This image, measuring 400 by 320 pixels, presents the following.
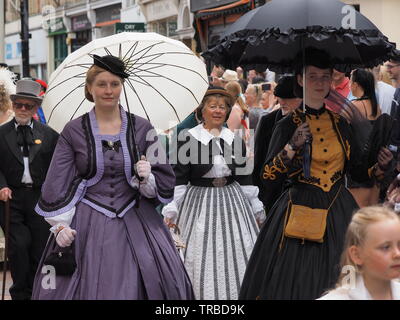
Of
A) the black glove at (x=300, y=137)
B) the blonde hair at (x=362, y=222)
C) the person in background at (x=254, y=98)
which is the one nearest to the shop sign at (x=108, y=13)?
the person in background at (x=254, y=98)

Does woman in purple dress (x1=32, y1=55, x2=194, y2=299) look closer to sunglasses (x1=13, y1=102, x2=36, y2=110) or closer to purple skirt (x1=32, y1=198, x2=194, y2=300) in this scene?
purple skirt (x1=32, y1=198, x2=194, y2=300)

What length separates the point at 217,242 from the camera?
757cm

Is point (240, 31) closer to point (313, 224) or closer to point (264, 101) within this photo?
point (313, 224)

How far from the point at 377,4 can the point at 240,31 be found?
11.2 meters

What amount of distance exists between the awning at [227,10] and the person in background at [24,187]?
14.3 meters

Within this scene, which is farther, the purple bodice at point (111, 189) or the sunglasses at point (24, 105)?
the sunglasses at point (24, 105)

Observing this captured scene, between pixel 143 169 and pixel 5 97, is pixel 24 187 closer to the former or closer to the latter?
pixel 5 97

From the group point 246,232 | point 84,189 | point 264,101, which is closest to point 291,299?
point 84,189

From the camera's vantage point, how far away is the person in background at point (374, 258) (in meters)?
3.67

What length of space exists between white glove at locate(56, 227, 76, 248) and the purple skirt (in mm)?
93

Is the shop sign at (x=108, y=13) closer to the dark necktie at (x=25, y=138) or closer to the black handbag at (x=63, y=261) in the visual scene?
the dark necktie at (x=25, y=138)

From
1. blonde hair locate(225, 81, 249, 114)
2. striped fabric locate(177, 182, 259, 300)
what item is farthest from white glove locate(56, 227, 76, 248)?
blonde hair locate(225, 81, 249, 114)

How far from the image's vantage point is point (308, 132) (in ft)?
17.9

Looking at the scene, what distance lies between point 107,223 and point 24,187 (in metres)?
2.45
